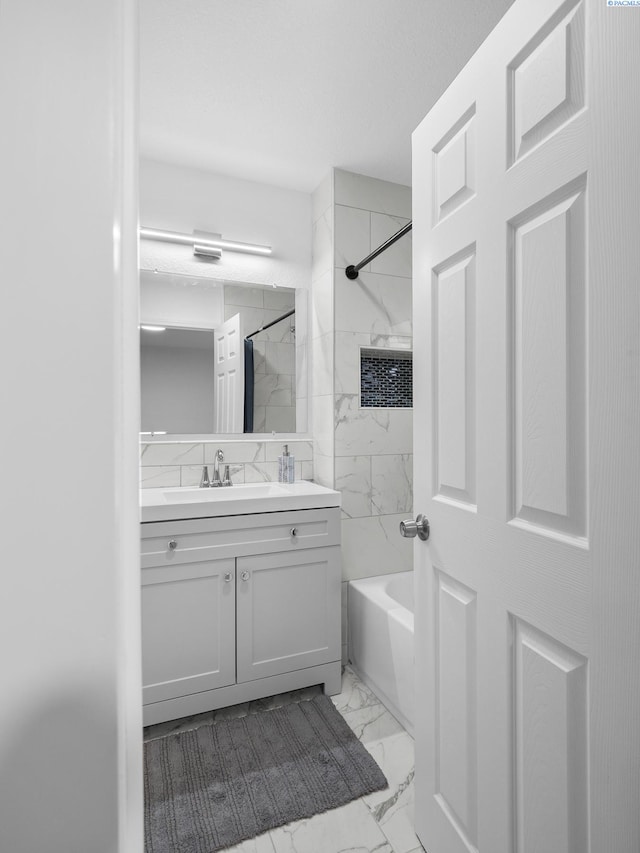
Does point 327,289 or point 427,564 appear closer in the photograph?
point 427,564

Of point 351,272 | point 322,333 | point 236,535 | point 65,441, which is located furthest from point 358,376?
point 65,441

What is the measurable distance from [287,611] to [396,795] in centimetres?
71

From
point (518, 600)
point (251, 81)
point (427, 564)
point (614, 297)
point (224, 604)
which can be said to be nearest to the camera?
point (614, 297)

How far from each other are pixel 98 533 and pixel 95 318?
70mm

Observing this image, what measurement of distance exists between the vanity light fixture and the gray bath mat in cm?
211

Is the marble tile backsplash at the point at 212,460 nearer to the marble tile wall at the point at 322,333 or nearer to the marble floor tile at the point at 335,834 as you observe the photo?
the marble tile wall at the point at 322,333

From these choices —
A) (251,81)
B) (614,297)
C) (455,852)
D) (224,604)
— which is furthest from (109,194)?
(251,81)

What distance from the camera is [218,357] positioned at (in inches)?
90.0

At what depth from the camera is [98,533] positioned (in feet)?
0.47

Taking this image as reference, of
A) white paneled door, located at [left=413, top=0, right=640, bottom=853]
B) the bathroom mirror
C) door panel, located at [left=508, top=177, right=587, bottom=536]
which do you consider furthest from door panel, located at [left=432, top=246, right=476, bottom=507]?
the bathroom mirror

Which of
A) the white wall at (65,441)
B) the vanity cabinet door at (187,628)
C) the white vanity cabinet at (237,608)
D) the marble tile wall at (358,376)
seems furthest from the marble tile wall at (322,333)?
the white wall at (65,441)

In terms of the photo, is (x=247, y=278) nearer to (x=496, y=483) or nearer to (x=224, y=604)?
(x=224, y=604)

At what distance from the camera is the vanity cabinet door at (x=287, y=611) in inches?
69.3

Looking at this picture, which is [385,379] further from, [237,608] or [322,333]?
[237,608]
